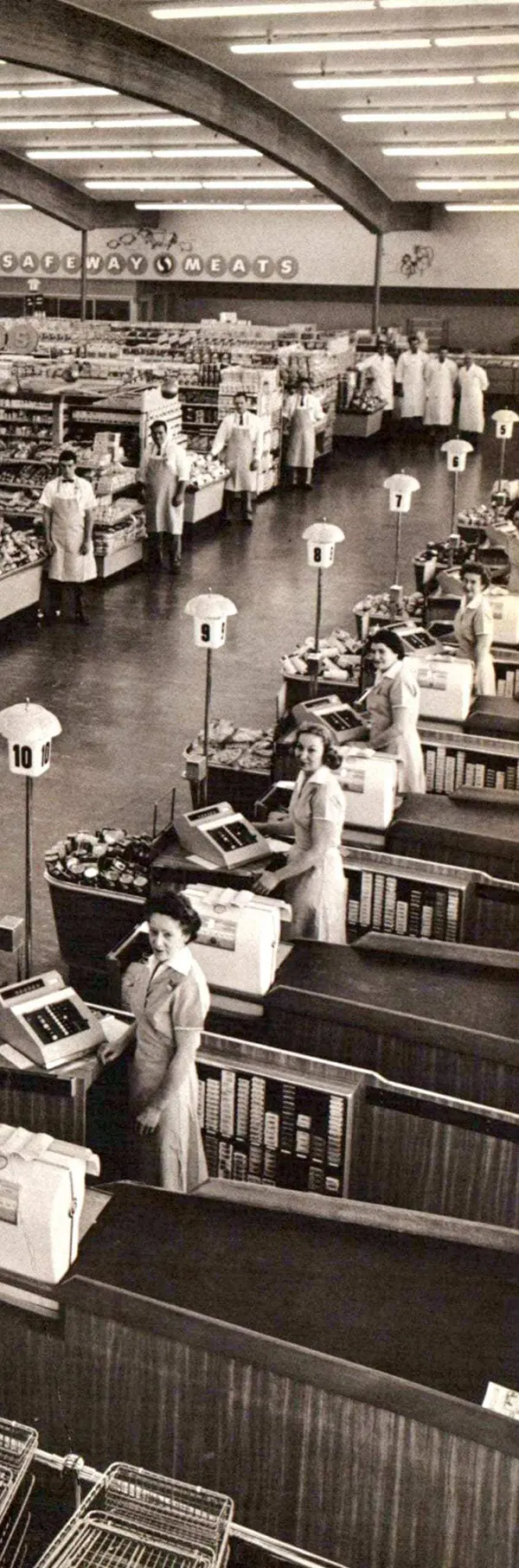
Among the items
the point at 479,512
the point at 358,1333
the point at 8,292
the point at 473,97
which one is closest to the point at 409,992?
the point at 358,1333

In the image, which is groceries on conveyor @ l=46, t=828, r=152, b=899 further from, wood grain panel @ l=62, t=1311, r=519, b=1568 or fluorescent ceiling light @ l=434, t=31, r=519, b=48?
fluorescent ceiling light @ l=434, t=31, r=519, b=48

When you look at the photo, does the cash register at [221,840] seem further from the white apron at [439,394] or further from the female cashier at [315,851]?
the white apron at [439,394]

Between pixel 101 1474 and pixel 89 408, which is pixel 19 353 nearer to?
pixel 89 408

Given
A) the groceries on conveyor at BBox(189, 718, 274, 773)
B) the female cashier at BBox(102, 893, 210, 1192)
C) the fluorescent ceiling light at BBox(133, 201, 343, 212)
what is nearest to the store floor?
the groceries on conveyor at BBox(189, 718, 274, 773)

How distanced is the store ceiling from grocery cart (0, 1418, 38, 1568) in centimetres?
1298

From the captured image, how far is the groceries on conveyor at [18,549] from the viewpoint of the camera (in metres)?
13.2

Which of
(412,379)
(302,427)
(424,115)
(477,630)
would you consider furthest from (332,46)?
(477,630)

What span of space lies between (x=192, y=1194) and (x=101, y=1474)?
883 mm

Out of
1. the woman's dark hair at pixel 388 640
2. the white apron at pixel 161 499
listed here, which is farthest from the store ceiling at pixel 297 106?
the woman's dark hair at pixel 388 640

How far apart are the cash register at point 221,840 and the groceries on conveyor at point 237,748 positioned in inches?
61.5

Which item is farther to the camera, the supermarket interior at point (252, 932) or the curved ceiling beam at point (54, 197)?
the curved ceiling beam at point (54, 197)

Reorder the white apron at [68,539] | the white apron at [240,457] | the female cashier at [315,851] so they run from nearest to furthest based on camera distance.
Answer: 1. the female cashier at [315,851]
2. the white apron at [68,539]
3. the white apron at [240,457]

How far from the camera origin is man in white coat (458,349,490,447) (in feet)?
74.6

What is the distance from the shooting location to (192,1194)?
4.28 metres
